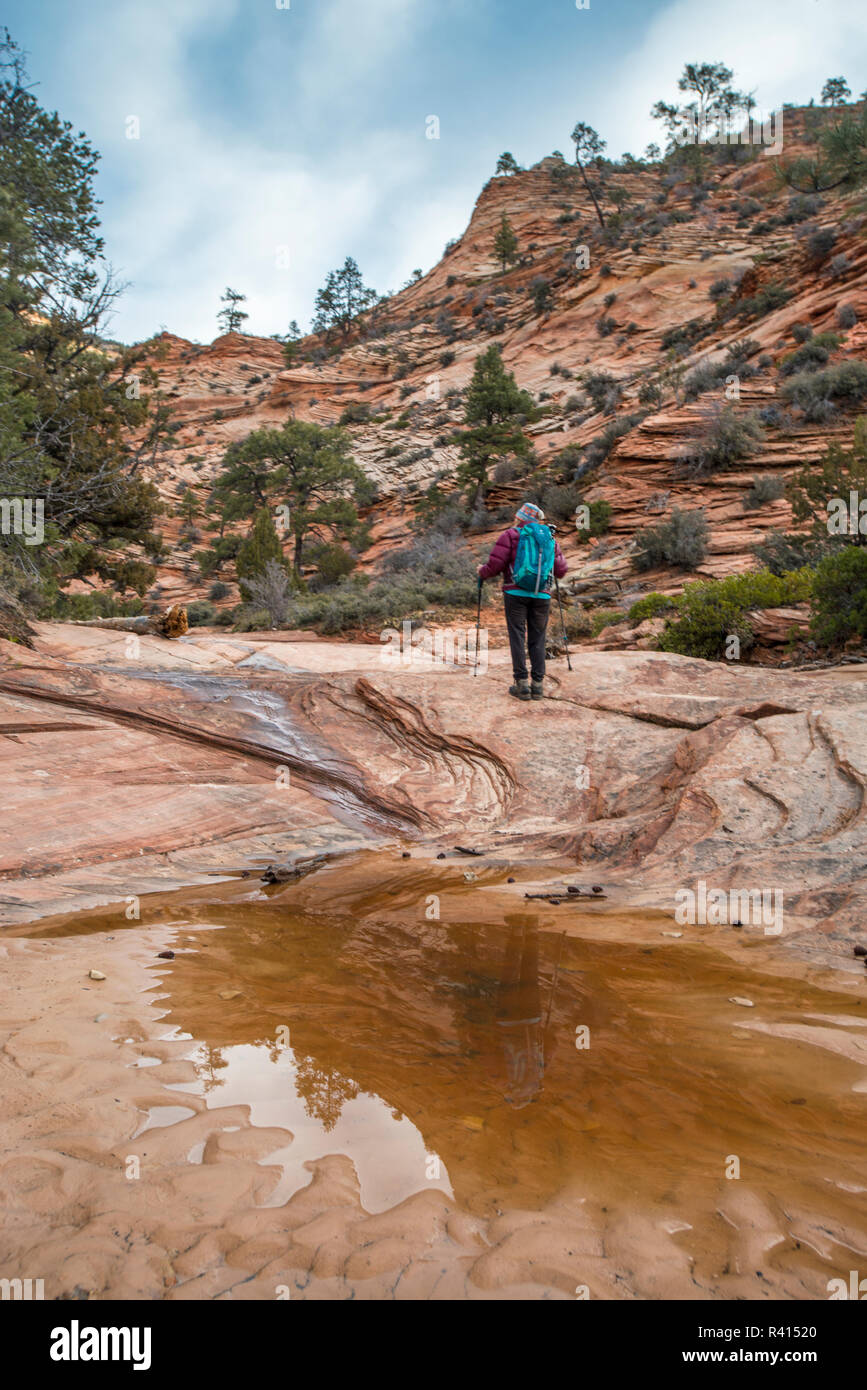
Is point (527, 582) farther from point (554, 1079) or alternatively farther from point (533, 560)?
point (554, 1079)

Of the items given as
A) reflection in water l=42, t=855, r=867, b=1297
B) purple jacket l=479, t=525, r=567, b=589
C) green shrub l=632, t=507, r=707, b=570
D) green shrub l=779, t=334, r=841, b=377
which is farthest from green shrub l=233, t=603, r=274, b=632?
green shrub l=779, t=334, r=841, b=377

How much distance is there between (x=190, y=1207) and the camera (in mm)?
1863

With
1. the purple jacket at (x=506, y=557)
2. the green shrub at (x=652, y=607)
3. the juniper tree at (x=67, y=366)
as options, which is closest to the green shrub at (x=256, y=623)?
the juniper tree at (x=67, y=366)

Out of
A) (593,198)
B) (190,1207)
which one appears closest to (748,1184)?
(190,1207)

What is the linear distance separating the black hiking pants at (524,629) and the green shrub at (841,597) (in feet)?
16.5

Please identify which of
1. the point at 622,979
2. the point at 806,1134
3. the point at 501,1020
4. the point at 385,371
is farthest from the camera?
the point at 385,371

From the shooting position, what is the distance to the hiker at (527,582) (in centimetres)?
831

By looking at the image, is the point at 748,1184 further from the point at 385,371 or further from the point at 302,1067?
the point at 385,371

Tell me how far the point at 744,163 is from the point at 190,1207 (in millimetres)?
68836

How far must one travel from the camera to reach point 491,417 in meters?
33.1

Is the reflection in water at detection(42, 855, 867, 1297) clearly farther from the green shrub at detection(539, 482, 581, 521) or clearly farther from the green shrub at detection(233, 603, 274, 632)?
the green shrub at detection(539, 482, 581, 521)

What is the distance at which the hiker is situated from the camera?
831cm

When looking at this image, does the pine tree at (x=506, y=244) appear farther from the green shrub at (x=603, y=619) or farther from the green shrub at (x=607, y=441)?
the green shrub at (x=603, y=619)

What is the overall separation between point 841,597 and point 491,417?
82.7ft
